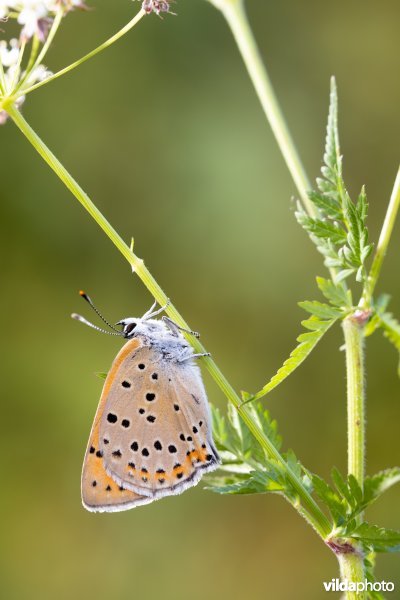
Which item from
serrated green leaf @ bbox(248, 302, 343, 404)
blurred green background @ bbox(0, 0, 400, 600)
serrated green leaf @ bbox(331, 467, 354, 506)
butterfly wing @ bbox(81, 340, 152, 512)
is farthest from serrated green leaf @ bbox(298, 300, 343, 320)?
blurred green background @ bbox(0, 0, 400, 600)

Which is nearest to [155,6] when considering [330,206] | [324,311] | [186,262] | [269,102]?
[269,102]

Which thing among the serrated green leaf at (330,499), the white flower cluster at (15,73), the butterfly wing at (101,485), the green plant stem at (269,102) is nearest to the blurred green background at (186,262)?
the butterfly wing at (101,485)

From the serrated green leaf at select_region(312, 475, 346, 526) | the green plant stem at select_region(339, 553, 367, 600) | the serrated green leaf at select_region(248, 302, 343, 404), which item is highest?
the serrated green leaf at select_region(248, 302, 343, 404)

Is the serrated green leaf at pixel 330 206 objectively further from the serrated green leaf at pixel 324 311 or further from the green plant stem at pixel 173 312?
the green plant stem at pixel 173 312

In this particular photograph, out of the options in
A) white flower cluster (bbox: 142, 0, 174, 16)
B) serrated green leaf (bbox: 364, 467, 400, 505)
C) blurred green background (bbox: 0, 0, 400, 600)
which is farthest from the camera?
blurred green background (bbox: 0, 0, 400, 600)

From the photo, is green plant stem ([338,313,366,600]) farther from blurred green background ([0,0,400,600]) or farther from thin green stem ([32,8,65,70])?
blurred green background ([0,0,400,600])

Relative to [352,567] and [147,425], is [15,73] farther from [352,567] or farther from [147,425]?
[352,567]

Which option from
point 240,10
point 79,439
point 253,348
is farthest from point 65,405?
point 240,10

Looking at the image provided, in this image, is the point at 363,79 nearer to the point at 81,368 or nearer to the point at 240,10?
the point at 81,368
